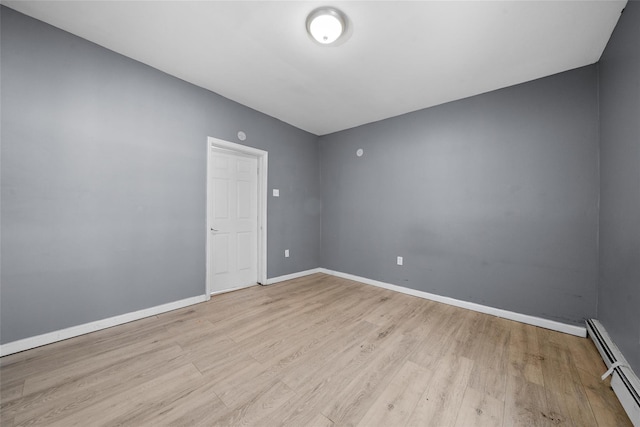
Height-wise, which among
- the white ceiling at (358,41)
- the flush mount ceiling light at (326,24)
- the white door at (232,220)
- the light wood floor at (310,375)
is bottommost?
the light wood floor at (310,375)

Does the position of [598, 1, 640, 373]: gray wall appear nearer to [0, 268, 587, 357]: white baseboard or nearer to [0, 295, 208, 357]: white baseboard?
[0, 268, 587, 357]: white baseboard

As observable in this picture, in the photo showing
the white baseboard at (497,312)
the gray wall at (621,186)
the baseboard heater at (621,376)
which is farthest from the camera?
the white baseboard at (497,312)

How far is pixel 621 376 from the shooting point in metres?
1.44

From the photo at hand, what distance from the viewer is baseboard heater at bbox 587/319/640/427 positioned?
1.28m

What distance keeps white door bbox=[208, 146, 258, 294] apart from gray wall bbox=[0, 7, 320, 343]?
0.30m

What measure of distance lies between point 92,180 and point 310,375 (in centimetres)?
264

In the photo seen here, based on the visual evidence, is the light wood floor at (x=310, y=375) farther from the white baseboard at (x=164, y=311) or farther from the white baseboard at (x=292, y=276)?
the white baseboard at (x=292, y=276)

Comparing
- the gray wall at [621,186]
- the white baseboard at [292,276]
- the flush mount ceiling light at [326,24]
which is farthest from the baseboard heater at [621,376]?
the white baseboard at [292,276]

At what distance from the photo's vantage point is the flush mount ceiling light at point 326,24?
171 centimetres

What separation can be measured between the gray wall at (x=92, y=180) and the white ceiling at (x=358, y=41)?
0.85 feet

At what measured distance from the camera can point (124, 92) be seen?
2318 mm

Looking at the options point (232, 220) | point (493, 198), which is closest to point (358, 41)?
point (493, 198)

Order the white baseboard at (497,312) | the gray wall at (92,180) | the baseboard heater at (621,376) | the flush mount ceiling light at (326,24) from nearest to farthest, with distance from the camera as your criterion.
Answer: the baseboard heater at (621,376), the flush mount ceiling light at (326,24), the gray wall at (92,180), the white baseboard at (497,312)

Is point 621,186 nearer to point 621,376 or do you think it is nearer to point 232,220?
point 621,376
